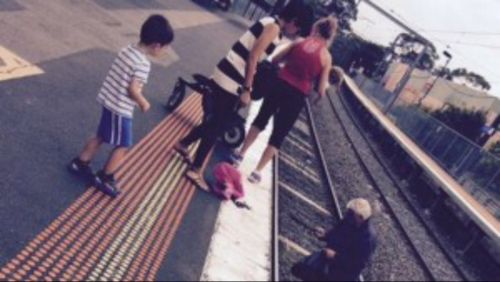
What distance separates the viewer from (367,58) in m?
78.5

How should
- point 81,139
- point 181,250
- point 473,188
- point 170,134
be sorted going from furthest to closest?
1. point 473,188
2. point 170,134
3. point 81,139
4. point 181,250

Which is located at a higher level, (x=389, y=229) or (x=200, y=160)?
(x=200, y=160)

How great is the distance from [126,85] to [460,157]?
15560 millimetres

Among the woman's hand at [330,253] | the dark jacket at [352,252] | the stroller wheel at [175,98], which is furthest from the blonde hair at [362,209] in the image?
the stroller wheel at [175,98]

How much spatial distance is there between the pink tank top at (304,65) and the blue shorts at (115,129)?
9.09 ft

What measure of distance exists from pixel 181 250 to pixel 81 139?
2.08 metres

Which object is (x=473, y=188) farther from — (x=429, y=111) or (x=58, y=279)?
(x=429, y=111)

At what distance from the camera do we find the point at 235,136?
936cm

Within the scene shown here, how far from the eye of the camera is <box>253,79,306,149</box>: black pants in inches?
299

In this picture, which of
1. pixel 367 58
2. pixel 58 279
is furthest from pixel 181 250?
pixel 367 58

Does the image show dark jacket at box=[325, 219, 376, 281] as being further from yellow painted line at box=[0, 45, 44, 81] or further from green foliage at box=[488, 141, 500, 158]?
green foliage at box=[488, 141, 500, 158]

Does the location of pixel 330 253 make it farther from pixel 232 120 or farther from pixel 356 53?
pixel 356 53

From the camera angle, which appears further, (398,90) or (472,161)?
(398,90)

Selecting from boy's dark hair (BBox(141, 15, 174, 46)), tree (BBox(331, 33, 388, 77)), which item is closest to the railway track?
boy's dark hair (BBox(141, 15, 174, 46))
